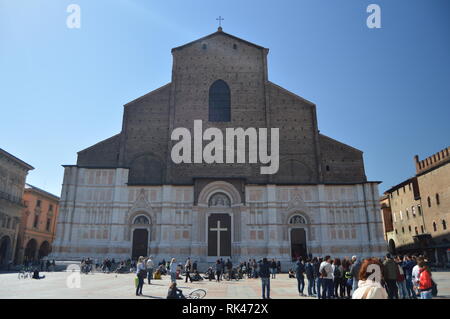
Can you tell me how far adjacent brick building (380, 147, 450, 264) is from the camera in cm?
3075

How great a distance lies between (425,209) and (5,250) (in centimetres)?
4022

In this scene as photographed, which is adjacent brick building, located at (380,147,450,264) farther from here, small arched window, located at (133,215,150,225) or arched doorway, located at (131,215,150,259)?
small arched window, located at (133,215,150,225)

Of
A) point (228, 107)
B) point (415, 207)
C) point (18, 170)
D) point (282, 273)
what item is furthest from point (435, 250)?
point (18, 170)

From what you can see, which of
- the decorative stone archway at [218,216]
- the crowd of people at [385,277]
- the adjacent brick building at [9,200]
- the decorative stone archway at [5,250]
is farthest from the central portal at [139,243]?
the crowd of people at [385,277]

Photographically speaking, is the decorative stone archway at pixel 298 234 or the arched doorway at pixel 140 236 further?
the decorative stone archway at pixel 298 234

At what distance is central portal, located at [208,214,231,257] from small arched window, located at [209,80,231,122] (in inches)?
328

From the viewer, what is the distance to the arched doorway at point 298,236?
26.7 meters

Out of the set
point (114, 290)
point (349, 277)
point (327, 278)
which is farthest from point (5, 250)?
point (349, 277)

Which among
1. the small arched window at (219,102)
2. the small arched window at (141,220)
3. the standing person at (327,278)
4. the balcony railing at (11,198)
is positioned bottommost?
the standing person at (327,278)

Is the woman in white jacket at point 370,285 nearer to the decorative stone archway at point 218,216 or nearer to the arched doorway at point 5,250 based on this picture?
the decorative stone archway at point 218,216

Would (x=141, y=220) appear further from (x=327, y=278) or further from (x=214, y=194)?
(x=327, y=278)

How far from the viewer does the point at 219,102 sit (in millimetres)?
30000

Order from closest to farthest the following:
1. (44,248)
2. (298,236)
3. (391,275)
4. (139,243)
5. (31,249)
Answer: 1. (391,275)
2. (139,243)
3. (298,236)
4. (31,249)
5. (44,248)
